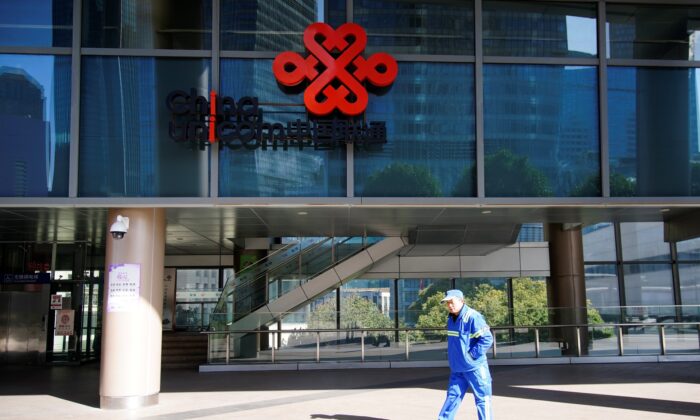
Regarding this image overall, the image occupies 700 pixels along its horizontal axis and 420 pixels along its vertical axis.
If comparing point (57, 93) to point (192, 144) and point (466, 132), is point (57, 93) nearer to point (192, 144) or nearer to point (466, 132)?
point (192, 144)

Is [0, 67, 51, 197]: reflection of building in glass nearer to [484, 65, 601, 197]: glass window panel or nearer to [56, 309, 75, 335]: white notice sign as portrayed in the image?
[484, 65, 601, 197]: glass window panel

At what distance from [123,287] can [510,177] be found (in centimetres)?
604

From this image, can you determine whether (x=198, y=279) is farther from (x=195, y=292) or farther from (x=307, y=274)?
(x=307, y=274)

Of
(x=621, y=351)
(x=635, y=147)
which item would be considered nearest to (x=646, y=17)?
(x=635, y=147)

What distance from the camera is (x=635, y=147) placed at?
1112 centimetres

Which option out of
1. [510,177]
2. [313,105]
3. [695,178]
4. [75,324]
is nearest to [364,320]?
[510,177]

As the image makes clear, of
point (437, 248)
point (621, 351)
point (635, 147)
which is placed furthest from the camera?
point (437, 248)

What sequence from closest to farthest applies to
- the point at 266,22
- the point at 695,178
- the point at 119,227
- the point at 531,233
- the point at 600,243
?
the point at 119,227, the point at 266,22, the point at 695,178, the point at 531,233, the point at 600,243

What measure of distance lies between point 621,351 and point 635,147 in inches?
→ 286

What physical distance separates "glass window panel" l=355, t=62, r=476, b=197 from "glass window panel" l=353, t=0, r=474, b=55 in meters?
0.32

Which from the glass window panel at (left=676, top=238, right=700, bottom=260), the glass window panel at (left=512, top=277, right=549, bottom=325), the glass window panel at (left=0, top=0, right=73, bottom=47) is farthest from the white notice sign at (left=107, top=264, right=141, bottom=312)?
the glass window panel at (left=676, top=238, right=700, bottom=260)

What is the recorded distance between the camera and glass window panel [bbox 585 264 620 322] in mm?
24844

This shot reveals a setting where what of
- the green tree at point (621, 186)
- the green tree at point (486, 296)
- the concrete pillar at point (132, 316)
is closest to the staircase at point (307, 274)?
the green tree at point (486, 296)

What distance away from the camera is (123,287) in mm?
10305
